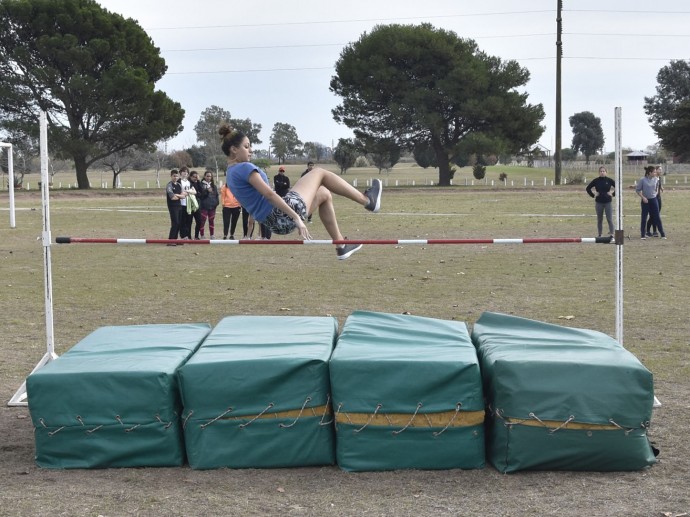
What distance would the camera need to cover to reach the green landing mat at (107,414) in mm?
6012

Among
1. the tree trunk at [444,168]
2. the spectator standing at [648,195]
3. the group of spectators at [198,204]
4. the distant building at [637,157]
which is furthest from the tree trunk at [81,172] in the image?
the distant building at [637,157]

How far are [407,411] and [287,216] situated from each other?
2.57 m

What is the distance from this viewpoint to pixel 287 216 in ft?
26.2

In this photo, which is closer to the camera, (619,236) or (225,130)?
(619,236)

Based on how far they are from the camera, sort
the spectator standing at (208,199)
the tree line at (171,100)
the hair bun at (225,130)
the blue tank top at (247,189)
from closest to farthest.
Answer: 1. the blue tank top at (247,189)
2. the hair bun at (225,130)
3. the spectator standing at (208,199)
4. the tree line at (171,100)

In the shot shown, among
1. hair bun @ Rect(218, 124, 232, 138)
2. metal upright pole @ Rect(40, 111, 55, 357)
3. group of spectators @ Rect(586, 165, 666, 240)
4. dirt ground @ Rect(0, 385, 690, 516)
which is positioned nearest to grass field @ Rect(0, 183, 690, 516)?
dirt ground @ Rect(0, 385, 690, 516)

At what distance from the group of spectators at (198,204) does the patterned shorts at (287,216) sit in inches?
517

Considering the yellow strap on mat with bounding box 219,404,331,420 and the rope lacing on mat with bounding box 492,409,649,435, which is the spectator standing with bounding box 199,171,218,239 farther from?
the rope lacing on mat with bounding box 492,409,649,435

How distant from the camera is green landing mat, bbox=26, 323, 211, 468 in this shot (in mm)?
6012

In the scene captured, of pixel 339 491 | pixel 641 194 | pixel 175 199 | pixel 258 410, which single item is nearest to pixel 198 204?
pixel 175 199

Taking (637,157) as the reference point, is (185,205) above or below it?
below

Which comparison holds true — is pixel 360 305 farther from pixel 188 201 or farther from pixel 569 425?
pixel 188 201

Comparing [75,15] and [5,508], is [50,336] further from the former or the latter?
[75,15]

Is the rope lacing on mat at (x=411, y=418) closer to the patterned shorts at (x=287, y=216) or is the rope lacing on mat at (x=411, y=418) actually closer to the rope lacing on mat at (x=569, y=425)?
the rope lacing on mat at (x=569, y=425)
